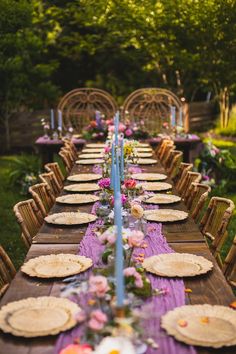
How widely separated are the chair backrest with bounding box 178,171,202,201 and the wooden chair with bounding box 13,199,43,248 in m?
1.59

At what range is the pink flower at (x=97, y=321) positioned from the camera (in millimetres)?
2182

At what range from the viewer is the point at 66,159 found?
807 centimetres

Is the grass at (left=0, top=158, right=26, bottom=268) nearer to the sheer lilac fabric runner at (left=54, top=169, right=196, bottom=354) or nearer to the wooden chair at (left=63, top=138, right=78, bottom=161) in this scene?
the wooden chair at (left=63, top=138, right=78, bottom=161)

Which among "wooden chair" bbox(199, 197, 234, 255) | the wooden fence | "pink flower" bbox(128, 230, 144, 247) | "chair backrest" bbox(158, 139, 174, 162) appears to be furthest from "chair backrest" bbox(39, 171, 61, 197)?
the wooden fence

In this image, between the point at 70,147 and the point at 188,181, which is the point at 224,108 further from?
the point at 188,181

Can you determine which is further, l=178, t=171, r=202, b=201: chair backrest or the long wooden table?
l=178, t=171, r=202, b=201: chair backrest

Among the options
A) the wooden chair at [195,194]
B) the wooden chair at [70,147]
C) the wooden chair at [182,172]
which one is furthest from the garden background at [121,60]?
the wooden chair at [195,194]

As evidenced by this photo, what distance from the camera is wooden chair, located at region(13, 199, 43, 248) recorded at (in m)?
4.55

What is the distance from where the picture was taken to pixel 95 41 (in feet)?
52.3

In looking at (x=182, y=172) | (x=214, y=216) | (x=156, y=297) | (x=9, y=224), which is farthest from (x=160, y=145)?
(x=156, y=297)

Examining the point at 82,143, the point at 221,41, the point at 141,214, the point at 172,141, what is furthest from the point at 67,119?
the point at 141,214

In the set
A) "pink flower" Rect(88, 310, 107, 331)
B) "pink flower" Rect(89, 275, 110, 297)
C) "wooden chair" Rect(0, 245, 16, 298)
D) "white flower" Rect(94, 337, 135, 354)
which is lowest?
"wooden chair" Rect(0, 245, 16, 298)

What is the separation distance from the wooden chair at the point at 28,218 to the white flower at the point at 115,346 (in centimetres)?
244

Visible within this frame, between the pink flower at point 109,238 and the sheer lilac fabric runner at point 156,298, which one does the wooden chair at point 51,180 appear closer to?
the sheer lilac fabric runner at point 156,298
